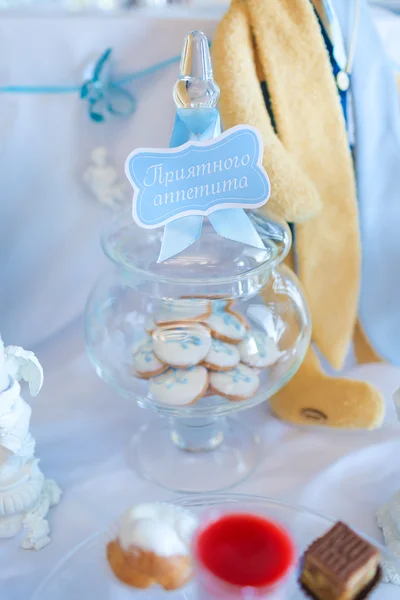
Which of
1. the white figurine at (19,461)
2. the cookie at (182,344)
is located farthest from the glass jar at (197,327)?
the white figurine at (19,461)

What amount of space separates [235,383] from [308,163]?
0.33 m

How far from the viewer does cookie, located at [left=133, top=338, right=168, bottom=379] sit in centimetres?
68

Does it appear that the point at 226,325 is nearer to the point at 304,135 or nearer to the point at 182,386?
the point at 182,386

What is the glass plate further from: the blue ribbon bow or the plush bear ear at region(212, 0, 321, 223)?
the blue ribbon bow

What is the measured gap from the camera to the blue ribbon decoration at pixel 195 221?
0.62 metres

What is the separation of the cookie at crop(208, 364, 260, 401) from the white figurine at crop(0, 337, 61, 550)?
0.63 feet

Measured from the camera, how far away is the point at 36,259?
953 millimetres

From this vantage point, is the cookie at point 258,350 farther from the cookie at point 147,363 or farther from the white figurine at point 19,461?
the white figurine at point 19,461

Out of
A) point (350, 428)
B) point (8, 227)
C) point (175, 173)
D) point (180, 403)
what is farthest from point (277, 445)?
point (8, 227)

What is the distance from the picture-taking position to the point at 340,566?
1.59 ft

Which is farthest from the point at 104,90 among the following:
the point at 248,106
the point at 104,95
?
the point at 248,106

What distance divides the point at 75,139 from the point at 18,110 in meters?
0.09

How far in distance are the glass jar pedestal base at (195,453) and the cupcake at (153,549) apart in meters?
0.20

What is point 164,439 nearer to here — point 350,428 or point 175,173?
point 350,428
